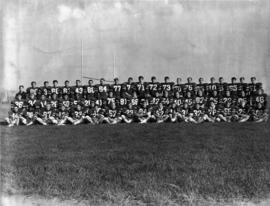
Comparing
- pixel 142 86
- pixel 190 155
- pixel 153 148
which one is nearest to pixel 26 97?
pixel 142 86

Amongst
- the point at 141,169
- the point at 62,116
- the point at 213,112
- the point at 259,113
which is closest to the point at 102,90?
the point at 62,116

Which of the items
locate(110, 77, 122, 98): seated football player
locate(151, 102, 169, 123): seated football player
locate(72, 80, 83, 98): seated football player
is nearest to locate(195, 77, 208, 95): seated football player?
locate(151, 102, 169, 123): seated football player

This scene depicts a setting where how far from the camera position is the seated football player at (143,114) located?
1359cm

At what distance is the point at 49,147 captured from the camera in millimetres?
7605

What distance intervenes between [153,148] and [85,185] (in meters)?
2.66

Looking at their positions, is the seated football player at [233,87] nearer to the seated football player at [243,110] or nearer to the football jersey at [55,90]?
the seated football player at [243,110]

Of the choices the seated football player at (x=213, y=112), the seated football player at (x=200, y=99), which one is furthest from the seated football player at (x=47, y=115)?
the seated football player at (x=213, y=112)

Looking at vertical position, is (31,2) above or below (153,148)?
above

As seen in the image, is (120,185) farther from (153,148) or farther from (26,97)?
(26,97)

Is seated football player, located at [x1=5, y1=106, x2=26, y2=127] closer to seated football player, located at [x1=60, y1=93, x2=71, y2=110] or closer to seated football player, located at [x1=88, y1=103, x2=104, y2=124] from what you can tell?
seated football player, located at [x1=60, y1=93, x2=71, y2=110]

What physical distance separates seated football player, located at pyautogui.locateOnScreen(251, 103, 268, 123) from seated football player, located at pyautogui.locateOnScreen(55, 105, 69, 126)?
22.6ft

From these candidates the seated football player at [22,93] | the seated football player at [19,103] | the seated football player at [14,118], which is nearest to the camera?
the seated football player at [14,118]

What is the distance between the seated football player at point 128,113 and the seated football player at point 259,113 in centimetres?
444

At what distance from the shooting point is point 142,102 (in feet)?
45.9
